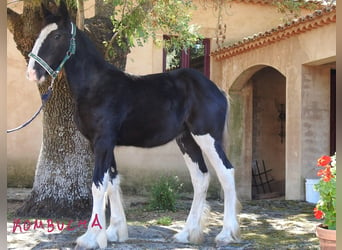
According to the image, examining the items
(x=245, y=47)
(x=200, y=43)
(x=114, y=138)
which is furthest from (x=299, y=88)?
(x=114, y=138)

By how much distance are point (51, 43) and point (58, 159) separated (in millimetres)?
2628

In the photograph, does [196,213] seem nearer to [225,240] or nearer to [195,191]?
[195,191]

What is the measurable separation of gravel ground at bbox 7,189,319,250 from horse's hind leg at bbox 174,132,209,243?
0.43ft

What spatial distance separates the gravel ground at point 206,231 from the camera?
444 cm

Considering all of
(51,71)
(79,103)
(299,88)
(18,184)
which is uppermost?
(299,88)

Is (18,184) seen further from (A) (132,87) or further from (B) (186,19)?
(A) (132,87)

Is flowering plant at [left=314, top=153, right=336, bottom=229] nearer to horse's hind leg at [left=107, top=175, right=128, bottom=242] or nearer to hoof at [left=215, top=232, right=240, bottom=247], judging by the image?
hoof at [left=215, top=232, right=240, bottom=247]

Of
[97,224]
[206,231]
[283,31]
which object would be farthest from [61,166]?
[283,31]

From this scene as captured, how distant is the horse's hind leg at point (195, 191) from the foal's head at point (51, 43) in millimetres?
1598

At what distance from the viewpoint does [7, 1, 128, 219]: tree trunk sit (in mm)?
6137

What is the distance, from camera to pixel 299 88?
838 cm

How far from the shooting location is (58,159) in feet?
20.5

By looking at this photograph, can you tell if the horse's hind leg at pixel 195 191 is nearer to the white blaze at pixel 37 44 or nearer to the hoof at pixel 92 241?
the hoof at pixel 92 241

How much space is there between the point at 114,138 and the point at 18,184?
22.0ft
